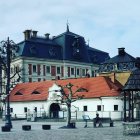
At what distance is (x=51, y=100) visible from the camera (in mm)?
63062

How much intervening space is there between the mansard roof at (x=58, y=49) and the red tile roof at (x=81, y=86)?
15917mm

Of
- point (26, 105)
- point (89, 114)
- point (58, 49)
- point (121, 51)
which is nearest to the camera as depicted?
point (89, 114)

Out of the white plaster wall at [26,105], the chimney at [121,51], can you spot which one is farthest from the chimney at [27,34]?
the white plaster wall at [26,105]

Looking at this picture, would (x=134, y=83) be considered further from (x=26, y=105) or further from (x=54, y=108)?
(x=26, y=105)

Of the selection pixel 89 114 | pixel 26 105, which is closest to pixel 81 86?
pixel 89 114

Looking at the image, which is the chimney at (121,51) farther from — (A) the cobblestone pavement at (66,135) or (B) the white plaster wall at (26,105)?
(A) the cobblestone pavement at (66,135)

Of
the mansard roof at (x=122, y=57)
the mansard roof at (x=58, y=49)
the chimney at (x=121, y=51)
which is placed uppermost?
the mansard roof at (x=58, y=49)

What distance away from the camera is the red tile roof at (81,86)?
2325 inches

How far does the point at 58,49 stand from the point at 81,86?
103 ft

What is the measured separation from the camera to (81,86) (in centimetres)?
6306

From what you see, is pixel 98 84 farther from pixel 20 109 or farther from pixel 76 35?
pixel 76 35

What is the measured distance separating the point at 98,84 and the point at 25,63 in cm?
2779

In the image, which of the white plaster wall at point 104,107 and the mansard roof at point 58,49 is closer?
the white plaster wall at point 104,107

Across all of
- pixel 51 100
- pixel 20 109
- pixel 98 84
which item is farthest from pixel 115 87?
pixel 20 109
